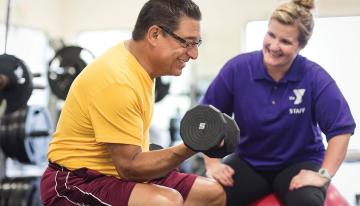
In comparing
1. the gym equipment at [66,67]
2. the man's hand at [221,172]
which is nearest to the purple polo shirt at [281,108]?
the man's hand at [221,172]

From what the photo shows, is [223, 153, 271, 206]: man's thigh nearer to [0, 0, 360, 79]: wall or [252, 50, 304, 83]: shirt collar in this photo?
[252, 50, 304, 83]: shirt collar

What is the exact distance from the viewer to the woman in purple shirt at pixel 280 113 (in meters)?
2.20

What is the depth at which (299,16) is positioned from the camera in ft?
7.24

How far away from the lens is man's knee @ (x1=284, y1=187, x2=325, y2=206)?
2014 mm

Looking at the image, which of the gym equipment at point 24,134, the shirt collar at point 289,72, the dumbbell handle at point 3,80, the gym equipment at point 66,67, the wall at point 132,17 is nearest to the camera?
the shirt collar at point 289,72

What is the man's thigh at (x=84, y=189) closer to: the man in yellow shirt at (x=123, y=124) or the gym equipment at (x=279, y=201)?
the man in yellow shirt at (x=123, y=124)

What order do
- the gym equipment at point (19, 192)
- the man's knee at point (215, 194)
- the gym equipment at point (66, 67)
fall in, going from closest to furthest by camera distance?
1. the man's knee at point (215, 194)
2. the gym equipment at point (19, 192)
3. the gym equipment at point (66, 67)

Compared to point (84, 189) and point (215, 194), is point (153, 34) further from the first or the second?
point (215, 194)

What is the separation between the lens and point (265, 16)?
4.98 metres

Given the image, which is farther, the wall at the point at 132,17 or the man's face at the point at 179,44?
the wall at the point at 132,17

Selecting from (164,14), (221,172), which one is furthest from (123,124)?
(221,172)

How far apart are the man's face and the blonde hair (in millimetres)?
557

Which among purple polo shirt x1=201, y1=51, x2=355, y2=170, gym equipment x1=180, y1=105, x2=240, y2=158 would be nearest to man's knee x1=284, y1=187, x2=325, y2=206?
purple polo shirt x1=201, y1=51, x2=355, y2=170

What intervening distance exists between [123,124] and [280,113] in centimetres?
90
